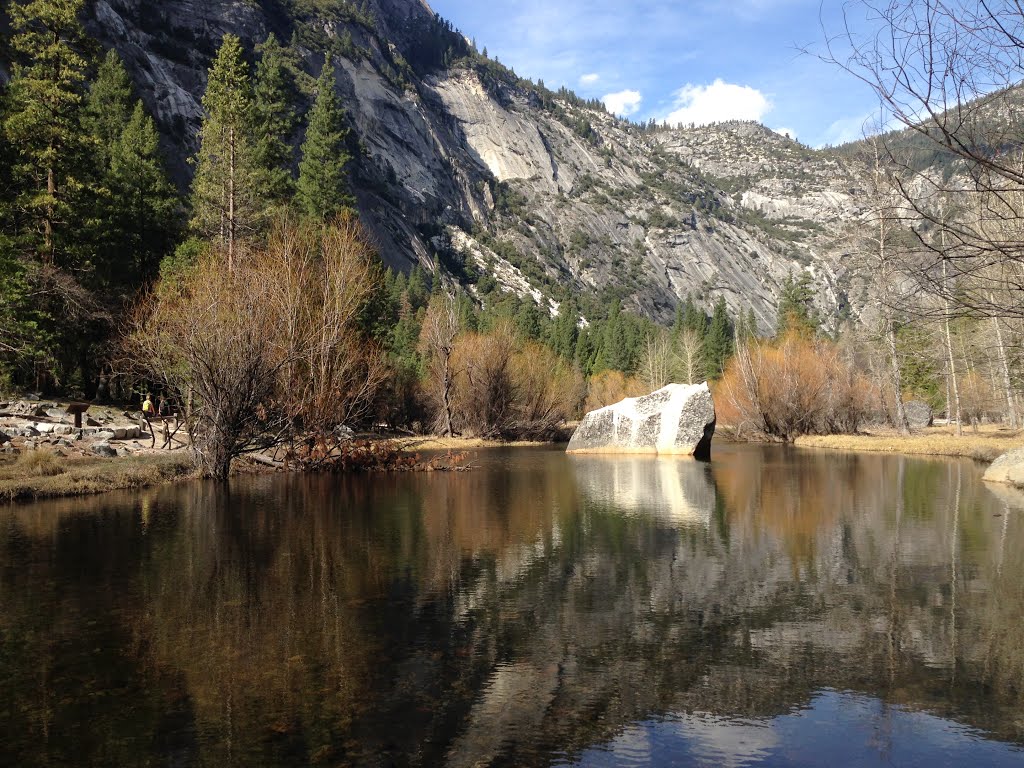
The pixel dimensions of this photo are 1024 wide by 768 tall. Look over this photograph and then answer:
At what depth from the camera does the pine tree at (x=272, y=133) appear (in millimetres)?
42000

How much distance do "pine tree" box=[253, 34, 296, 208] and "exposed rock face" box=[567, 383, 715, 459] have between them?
1920 centimetres

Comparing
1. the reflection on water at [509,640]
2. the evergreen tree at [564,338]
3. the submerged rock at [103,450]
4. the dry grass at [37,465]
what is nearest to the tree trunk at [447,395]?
the submerged rock at [103,450]

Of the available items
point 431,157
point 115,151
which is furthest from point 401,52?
point 115,151

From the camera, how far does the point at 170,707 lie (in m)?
5.42

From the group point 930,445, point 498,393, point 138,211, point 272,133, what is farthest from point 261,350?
point 272,133

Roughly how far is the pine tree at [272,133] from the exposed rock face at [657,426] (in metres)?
19.2

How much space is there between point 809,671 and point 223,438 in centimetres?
1764

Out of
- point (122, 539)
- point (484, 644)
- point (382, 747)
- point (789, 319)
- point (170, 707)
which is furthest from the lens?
point (789, 319)

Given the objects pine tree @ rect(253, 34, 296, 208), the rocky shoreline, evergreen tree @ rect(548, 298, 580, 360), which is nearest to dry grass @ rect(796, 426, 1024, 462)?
the rocky shoreline

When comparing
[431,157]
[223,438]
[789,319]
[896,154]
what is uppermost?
[431,157]

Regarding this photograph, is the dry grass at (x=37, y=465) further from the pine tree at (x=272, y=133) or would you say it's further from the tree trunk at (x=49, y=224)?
the pine tree at (x=272, y=133)

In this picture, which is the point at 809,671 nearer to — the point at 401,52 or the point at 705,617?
the point at 705,617

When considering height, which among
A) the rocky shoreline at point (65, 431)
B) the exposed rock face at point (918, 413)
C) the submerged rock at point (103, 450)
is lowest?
the submerged rock at point (103, 450)

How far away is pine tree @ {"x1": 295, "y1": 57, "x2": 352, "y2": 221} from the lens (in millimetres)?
45562
